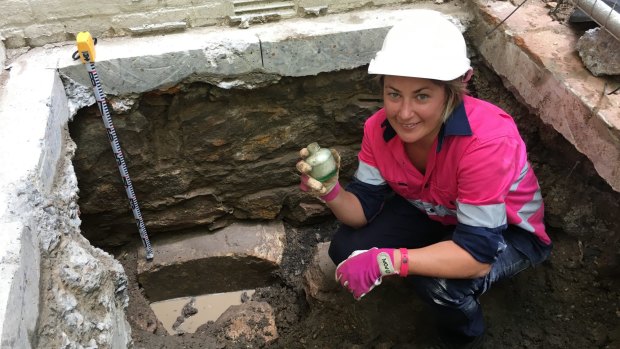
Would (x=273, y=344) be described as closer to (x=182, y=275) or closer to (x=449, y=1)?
(x=182, y=275)

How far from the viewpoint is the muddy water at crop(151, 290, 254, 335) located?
2.72 m

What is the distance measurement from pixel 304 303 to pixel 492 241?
124cm

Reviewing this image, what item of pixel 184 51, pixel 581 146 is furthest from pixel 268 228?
pixel 581 146

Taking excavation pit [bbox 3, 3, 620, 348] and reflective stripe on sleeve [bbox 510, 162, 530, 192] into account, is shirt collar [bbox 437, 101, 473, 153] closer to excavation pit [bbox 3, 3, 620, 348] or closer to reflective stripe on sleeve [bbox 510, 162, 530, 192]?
reflective stripe on sleeve [bbox 510, 162, 530, 192]

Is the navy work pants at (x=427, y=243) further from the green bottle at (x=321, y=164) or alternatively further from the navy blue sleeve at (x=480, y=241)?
the green bottle at (x=321, y=164)

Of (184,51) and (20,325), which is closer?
(20,325)

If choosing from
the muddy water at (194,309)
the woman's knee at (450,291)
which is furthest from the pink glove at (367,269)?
the muddy water at (194,309)

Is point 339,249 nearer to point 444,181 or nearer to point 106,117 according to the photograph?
point 444,181

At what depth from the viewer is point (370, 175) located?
205cm

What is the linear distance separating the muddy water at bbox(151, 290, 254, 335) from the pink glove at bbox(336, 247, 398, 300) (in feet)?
3.86

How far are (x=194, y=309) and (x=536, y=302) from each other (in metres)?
1.72

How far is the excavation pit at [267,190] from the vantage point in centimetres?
194

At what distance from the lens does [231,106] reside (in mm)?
2443

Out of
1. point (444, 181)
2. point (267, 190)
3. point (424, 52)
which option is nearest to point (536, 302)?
point (444, 181)
